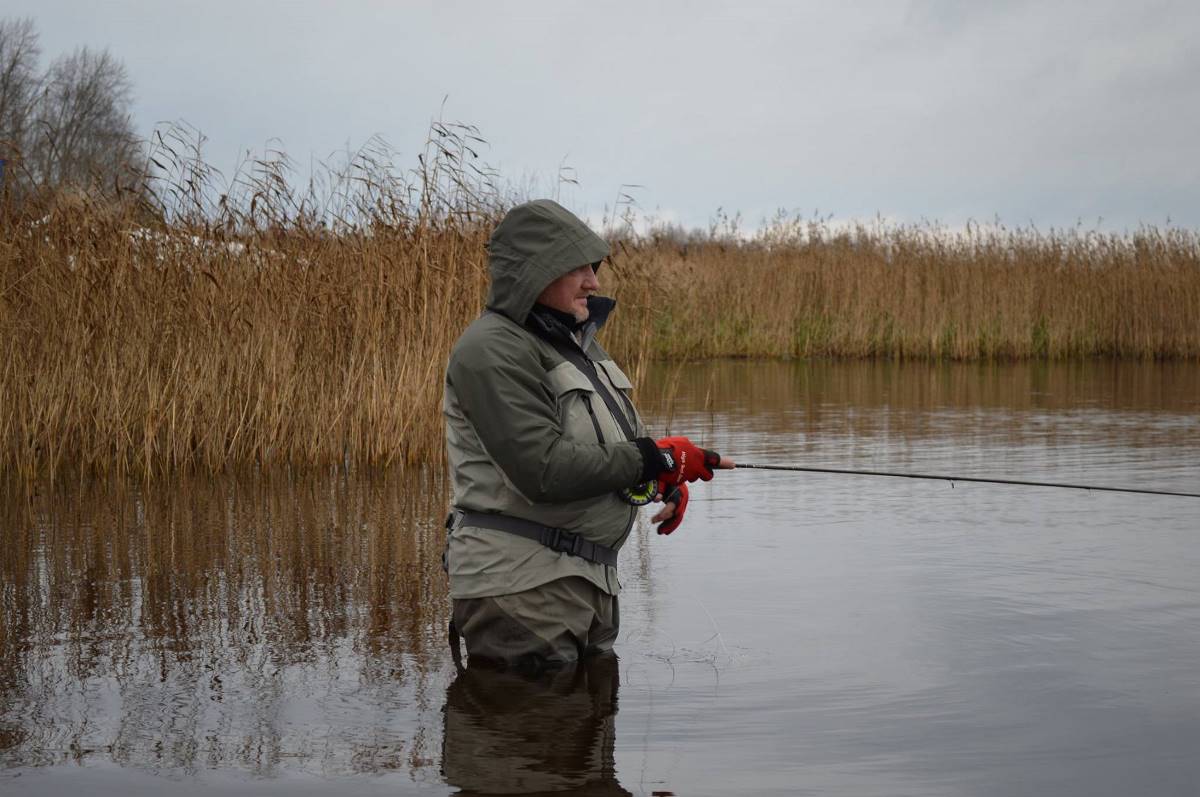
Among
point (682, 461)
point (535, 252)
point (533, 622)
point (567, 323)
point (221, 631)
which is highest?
point (535, 252)

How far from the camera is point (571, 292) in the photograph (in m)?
4.15

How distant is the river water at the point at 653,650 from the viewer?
12.3 ft

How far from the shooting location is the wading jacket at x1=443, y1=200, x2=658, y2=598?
3.85m

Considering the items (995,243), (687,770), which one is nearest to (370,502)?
(687,770)

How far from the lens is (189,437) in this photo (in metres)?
9.41

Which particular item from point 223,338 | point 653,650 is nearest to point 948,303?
point 223,338

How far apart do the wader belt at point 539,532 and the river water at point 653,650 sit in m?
0.50

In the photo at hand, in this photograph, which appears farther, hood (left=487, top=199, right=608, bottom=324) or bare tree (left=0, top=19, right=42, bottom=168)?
bare tree (left=0, top=19, right=42, bottom=168)

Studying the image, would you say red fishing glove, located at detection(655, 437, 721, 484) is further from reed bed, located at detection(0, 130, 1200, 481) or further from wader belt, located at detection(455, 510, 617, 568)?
reed bed, located at detection(0, 130, 1200, 481)

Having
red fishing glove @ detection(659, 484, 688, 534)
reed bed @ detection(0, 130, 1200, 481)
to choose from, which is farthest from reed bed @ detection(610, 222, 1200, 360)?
red fishing glove @ detection(659, 484, 688, 534)

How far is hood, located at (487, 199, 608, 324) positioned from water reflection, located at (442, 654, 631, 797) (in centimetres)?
115

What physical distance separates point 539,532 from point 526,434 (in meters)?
0.35

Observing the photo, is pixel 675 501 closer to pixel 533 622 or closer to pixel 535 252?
pixel 533 622

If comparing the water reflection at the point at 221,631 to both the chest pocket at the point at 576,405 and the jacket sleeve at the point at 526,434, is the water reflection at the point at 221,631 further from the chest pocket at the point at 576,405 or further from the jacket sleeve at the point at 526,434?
the chest pocket at the point at 576,405
